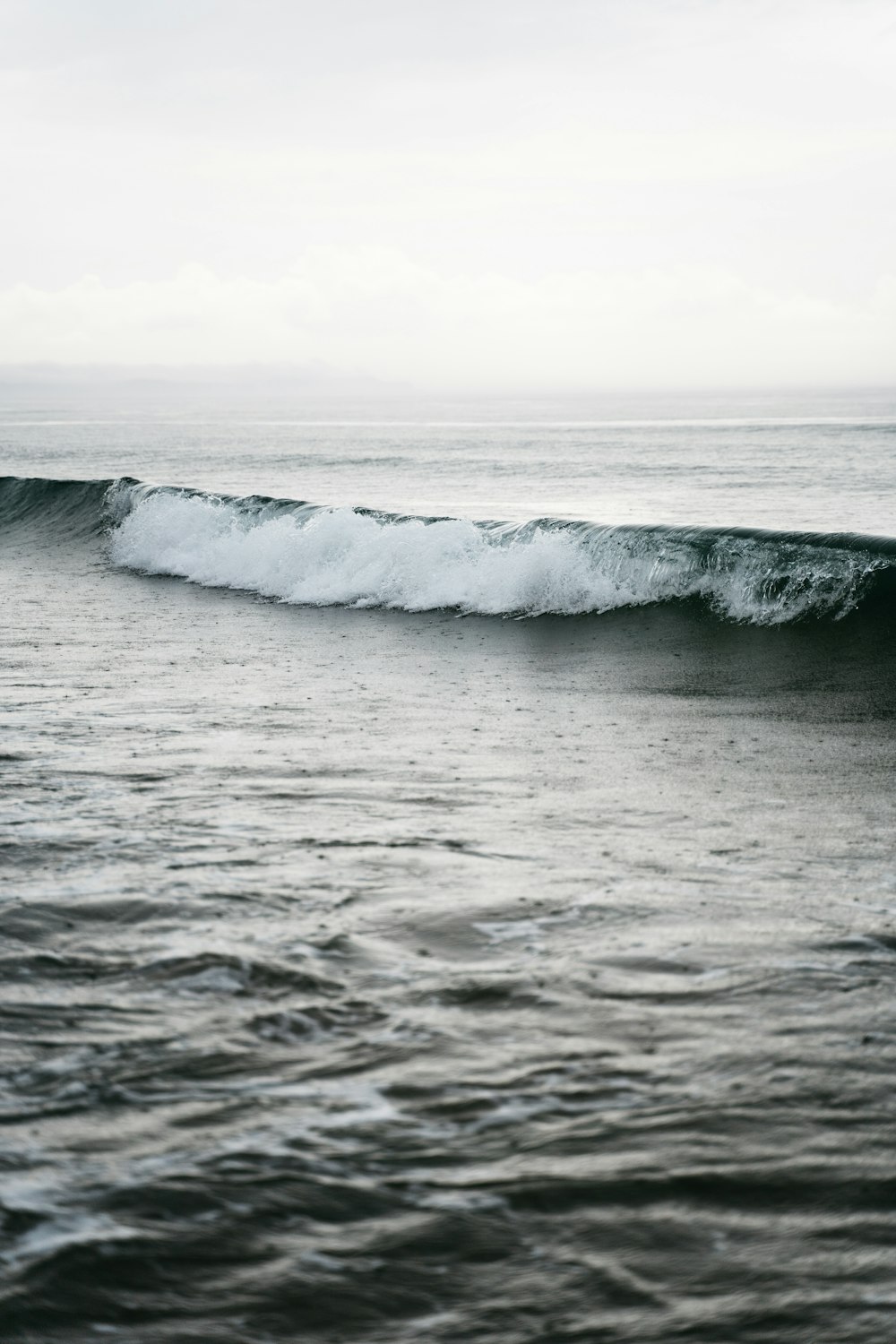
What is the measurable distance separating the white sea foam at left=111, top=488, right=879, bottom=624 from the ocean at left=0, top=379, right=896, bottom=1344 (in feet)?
4.42

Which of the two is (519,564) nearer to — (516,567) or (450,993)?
(516,567)

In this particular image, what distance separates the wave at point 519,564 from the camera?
40.7 feet

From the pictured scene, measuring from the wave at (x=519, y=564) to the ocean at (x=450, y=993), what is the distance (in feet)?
4.27

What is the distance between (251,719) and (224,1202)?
215 inches

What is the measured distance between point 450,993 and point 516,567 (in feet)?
34.7

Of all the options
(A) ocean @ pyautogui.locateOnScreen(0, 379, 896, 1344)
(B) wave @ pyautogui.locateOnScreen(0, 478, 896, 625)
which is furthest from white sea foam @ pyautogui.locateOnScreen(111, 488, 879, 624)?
(A) ocean @ pyautogui.locateOnScreen(0, 379, 896, 1344)

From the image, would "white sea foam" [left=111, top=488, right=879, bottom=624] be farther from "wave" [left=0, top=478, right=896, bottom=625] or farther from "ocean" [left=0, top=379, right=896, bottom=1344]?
"ocean" [left=0, top=379, right=896, bottom=1344]

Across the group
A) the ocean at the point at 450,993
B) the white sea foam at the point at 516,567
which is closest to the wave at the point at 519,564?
the white sea foam at the point at 516,567

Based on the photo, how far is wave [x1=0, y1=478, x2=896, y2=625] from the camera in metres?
12.4

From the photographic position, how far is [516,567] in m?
14.2

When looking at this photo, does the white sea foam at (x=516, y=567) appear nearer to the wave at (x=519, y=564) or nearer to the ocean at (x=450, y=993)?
the wave at (x=519, y=564)

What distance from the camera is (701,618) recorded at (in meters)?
12.3

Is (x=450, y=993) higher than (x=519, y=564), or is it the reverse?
(x=519, y=564)

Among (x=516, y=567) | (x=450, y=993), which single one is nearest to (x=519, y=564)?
(x=516, y=567)
